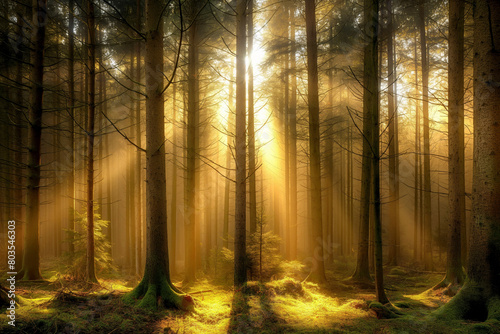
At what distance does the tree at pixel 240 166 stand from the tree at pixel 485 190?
448cm

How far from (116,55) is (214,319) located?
54.4 feet

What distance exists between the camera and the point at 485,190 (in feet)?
15.7

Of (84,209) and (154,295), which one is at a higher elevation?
(84,209)

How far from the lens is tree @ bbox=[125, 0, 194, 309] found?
5586 mm

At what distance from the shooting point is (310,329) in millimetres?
4633

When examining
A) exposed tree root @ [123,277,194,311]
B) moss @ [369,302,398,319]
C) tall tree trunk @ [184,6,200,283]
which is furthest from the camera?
tall tree trunk @ [184,6,200,283]

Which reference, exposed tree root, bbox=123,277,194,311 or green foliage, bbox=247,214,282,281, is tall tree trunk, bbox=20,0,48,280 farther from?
green foliage, bbox=247,214,282,281

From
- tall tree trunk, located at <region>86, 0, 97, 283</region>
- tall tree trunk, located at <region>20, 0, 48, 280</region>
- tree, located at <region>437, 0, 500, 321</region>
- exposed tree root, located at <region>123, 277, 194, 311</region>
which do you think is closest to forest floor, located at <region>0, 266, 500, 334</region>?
exposed tree root, located at <region>123, 277, 194, 311</region>

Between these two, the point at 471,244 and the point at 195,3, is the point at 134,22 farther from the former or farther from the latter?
the point at 471,244

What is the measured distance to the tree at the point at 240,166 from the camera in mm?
7148

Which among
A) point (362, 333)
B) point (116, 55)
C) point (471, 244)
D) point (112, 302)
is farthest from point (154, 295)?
point (116, 55)

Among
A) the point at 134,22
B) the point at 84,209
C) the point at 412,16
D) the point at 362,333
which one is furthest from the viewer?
the point at 412,16

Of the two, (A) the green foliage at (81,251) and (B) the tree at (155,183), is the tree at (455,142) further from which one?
(A) the green foliage at (81,251)

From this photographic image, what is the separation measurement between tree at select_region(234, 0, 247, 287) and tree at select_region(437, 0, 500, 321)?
4.48 metres
